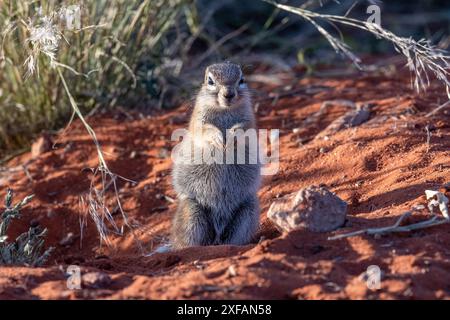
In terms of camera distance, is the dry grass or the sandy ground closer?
the sandy ground

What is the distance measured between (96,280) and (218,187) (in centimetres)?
203

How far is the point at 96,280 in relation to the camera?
14.7ft

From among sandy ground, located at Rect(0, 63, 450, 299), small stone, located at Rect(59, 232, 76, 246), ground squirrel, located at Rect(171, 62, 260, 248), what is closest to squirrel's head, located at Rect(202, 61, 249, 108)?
ground squirrel, located at Rect(171, 62, 260, 248)

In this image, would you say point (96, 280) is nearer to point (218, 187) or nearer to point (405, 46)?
point (218, 187)

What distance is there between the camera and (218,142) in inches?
249

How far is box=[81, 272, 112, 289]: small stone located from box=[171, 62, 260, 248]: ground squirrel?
169 cm

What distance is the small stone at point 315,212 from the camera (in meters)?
4.96

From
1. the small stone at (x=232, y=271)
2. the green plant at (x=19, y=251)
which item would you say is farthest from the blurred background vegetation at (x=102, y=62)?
the small stone at (x=232, y=271)

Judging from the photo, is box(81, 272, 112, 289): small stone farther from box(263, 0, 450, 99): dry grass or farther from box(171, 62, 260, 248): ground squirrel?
box(263, 0, 450, 99): dry grass

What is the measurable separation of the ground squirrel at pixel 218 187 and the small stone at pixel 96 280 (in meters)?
1.69

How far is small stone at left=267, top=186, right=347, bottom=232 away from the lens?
4957mm

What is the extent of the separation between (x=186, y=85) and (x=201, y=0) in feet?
8.53
